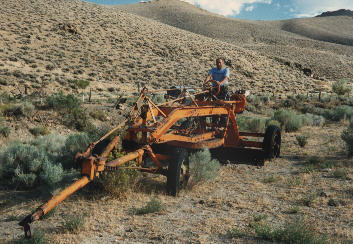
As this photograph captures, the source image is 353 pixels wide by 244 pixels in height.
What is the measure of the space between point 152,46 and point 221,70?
4182 cm

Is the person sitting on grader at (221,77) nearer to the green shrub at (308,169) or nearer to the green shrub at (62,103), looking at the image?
the green shrub at (308,169)

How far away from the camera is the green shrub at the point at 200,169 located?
6938 mm

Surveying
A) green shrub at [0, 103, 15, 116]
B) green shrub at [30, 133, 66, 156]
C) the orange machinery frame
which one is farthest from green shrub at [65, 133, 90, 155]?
green shrub at [0, 103, 15, 116]

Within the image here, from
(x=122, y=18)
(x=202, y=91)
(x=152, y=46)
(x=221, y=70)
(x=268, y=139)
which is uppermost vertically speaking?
(x=122, y=18)

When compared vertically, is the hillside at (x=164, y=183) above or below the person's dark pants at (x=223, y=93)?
below

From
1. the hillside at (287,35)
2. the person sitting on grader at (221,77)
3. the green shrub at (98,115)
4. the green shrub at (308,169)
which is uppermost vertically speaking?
the hillside at (287,35)

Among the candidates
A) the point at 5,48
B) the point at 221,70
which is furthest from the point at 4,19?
the point at 221,70

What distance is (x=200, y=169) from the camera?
6.97 metres

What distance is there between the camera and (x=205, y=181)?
7152 millimetres

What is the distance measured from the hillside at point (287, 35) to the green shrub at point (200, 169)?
60.2 meters

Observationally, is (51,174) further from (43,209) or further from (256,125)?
(256,125)

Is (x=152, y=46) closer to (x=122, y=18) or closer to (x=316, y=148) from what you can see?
(x=122, y=18)

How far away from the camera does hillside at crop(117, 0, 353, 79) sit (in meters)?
72.4

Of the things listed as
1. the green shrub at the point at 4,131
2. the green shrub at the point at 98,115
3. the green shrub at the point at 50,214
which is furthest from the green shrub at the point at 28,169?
the green shrub at the point at 98,115
